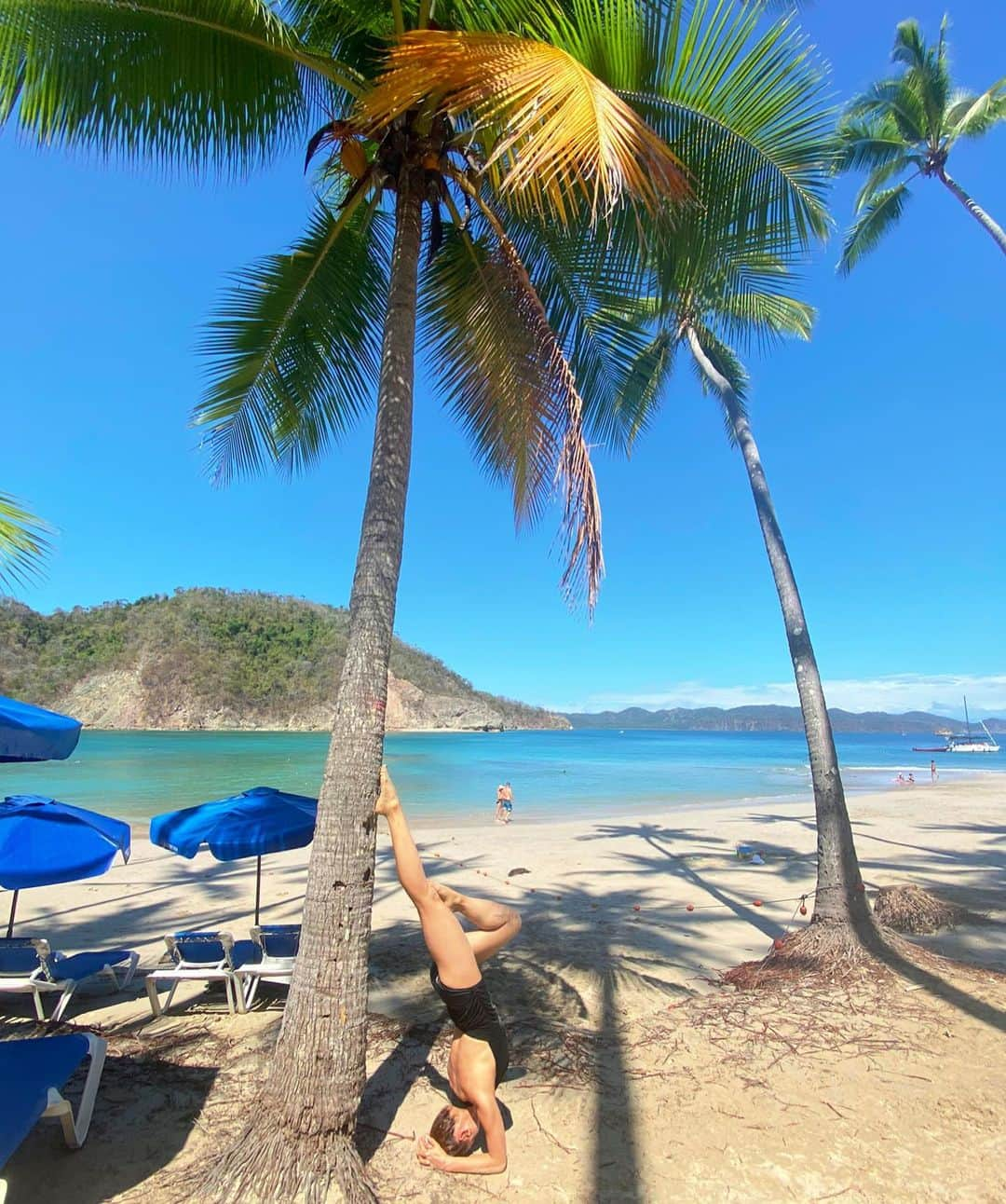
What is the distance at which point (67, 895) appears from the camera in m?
9.10

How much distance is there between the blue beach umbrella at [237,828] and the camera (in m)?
5.12

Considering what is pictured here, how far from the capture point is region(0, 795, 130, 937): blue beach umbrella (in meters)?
4.40

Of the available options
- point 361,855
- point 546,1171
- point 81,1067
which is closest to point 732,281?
point 361,855

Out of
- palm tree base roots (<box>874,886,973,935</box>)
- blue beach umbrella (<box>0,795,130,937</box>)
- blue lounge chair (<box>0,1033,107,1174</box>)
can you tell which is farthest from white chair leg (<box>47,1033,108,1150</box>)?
palm tree base roots (<box>874,886,973,935</box>)

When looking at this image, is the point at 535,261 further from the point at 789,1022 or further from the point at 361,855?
the point at 789,1022

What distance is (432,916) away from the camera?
2.85 m

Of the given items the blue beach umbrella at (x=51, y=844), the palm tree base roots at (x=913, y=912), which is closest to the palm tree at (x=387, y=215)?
the blue beach umbrella at (x=51, y=844)

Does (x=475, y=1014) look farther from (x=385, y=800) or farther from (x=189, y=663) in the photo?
(x=189, y=663)

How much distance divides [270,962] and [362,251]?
5364mm

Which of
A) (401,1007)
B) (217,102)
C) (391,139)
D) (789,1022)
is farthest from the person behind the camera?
(401,1007)

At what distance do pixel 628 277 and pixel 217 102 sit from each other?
279 centimetres

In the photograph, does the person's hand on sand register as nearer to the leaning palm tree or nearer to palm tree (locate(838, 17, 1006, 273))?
the leaning palm tree

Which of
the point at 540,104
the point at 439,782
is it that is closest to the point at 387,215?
the point at 540,104

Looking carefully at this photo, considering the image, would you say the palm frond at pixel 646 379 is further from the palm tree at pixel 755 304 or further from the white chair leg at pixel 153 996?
the white chair leg at pixel 153 996
